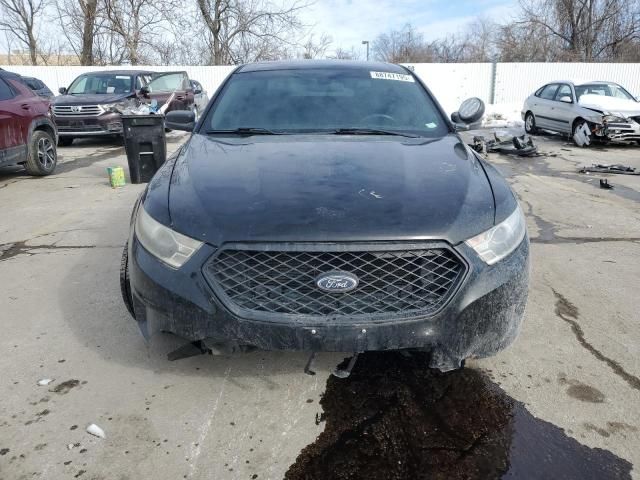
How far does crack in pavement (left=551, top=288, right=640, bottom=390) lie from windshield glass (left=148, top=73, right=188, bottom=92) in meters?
12.2

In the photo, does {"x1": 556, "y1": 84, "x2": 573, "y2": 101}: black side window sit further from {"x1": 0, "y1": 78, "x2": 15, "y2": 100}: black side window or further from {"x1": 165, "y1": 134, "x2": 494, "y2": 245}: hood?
{"x1": 0, "y1": 78, "x2": 15, "y2": 100}: black side window

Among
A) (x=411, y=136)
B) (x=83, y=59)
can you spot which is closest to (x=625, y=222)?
(x=411, y=136)

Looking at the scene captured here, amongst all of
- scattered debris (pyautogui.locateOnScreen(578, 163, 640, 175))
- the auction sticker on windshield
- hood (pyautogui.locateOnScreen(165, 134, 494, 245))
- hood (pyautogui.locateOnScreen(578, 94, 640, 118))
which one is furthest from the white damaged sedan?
hood (pyautogui.locateOnScreen(165, 134, 494, 245))

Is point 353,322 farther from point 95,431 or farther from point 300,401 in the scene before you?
point 95,431

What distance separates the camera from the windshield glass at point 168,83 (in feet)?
45.1

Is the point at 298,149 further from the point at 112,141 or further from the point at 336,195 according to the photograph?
the point at 112,141

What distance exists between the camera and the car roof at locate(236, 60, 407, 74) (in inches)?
154

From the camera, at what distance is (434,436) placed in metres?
2.22

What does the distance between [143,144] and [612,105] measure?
996 centimetres

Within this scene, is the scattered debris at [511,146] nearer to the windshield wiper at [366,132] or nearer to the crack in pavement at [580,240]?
the crack in pavement at [580,240]

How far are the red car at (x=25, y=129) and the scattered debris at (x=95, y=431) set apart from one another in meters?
6.25

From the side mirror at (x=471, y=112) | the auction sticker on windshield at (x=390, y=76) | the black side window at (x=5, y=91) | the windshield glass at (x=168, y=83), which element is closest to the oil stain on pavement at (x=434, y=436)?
the side mirror at (x=471, y=112)

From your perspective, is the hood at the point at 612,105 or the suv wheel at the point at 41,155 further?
the hood at the point at 612,105

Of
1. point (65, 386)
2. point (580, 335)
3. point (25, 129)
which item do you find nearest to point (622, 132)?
point (580, 335)
